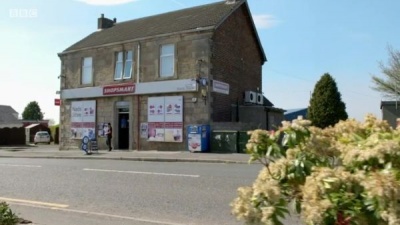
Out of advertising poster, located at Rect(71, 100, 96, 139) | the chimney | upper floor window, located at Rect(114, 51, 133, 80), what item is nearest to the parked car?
the chimney

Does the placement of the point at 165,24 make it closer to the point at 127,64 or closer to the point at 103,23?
the point at 127,64

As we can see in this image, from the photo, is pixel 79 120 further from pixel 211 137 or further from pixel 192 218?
pixel 192 218

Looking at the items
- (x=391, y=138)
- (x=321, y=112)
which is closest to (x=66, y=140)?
(x=321, y=112)

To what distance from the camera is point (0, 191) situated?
10414mm

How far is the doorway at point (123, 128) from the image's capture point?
2598cm

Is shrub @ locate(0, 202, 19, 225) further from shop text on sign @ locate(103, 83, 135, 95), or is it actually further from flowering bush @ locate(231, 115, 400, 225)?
shop text on sign @ locate(103, 83, 135, 95)

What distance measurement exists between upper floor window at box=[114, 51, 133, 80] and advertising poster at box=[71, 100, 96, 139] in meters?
2.60

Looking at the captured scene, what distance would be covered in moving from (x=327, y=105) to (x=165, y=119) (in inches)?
386

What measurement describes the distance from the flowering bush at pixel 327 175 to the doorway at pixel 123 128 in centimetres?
2345

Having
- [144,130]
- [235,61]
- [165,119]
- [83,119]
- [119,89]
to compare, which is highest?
[235,61]

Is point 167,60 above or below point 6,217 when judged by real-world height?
above

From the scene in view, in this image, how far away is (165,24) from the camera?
26453 millimetres

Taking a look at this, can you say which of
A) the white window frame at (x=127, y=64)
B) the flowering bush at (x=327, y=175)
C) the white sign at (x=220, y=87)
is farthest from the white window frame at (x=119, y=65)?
the flowering bush at (x=327, y=175)

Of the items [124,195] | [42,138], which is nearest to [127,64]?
[124,195]
